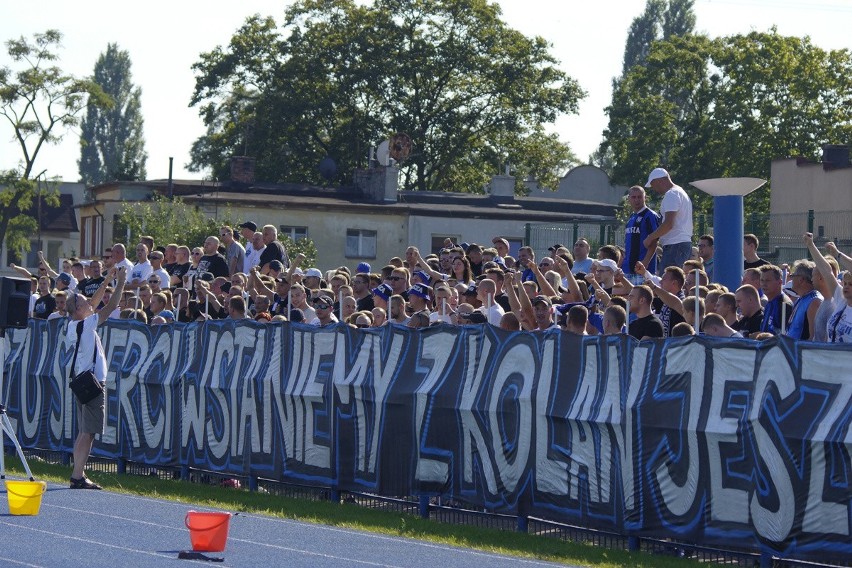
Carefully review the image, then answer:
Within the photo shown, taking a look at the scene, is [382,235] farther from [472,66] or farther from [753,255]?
[753,255]

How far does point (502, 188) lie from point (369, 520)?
177 ft

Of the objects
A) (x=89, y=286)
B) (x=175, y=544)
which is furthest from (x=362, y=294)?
(x=89, y=286)

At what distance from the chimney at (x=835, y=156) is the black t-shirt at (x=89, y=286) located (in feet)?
102

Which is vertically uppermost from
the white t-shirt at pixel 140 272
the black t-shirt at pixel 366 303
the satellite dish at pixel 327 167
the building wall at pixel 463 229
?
the satellite dish at pixel 327 167

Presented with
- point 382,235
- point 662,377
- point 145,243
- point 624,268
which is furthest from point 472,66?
point 662,377

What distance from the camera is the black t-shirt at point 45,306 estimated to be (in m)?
22.2

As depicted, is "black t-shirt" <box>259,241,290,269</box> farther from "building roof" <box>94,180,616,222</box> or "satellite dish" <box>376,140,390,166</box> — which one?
"satellite dish" <box>376,140,390,166</box>

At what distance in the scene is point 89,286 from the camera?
851 inches

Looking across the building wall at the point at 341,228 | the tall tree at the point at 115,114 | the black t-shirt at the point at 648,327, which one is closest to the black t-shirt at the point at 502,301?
the black t-shirt at the point at 648,327

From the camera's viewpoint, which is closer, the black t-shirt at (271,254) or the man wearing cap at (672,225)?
the man wearing cap at (672,225)

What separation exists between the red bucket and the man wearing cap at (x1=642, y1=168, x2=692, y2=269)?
5.73 metres

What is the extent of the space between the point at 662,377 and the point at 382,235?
52.2m

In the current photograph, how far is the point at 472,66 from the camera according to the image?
69188 millimetres

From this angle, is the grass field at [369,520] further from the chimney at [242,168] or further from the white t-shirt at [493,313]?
the chimney at [242,168]
